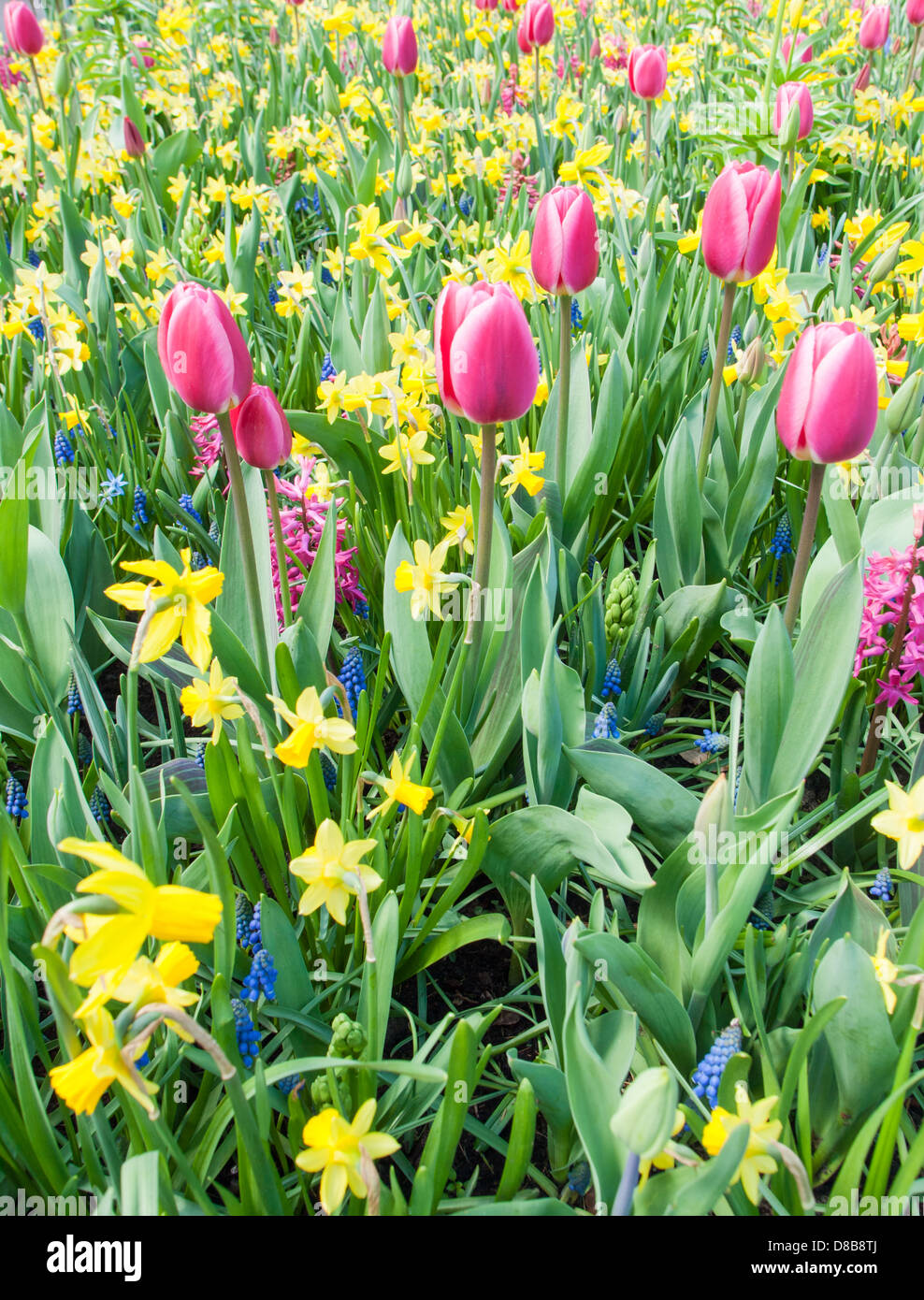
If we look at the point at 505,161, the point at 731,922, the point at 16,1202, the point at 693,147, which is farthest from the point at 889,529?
the point at 693,147

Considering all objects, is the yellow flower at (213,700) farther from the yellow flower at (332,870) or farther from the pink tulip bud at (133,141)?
the pink tulip bud at (133,141)

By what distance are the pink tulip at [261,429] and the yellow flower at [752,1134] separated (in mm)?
849

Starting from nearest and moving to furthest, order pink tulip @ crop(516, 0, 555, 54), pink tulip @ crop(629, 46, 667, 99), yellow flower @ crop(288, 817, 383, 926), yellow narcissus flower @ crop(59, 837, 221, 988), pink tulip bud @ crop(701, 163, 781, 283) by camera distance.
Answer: yellow narcissus flower @ crop(59, 837, 221, 988) < yellow flower @ crop(288, 817, 383, 926) < pink tulip bud @ crop(701, 163, 781, 283) < pink tulip @ crop(629, 46, 667, 99) < pink tulip @ crop(516, 0, 555, 54)

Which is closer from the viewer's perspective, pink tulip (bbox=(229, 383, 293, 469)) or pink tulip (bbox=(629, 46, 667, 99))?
pink tulip (bbox=(229, 383, 293, 469))

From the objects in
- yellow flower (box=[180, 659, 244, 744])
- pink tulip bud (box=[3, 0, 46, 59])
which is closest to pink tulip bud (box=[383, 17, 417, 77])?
pink tulip bud (box=[3, 0, 46, 59])

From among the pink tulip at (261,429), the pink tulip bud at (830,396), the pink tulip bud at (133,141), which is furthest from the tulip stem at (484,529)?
the pink tulip bud at (133,141)

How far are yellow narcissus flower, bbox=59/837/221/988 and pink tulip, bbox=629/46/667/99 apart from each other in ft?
8.26

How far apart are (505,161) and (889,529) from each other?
2.09 m

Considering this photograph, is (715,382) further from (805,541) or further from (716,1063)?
(716,1063)

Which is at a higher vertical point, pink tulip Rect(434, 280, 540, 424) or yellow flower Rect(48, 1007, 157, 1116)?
pink tulip Rect(434, 280, 540, 424)

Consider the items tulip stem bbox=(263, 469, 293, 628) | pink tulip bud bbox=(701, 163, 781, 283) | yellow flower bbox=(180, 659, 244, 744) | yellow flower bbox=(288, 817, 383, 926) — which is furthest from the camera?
pink tulip bud bbox=(701, 163, 781, 283)

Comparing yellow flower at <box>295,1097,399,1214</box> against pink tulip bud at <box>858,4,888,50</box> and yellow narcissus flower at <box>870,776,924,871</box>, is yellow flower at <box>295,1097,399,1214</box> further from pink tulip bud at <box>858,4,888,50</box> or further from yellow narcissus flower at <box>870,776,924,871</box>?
pink tulip bud at <box>858,4,888,50</box>

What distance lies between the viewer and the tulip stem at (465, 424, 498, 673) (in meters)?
1.14

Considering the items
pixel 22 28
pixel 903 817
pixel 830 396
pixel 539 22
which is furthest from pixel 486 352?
pixel 22 28
